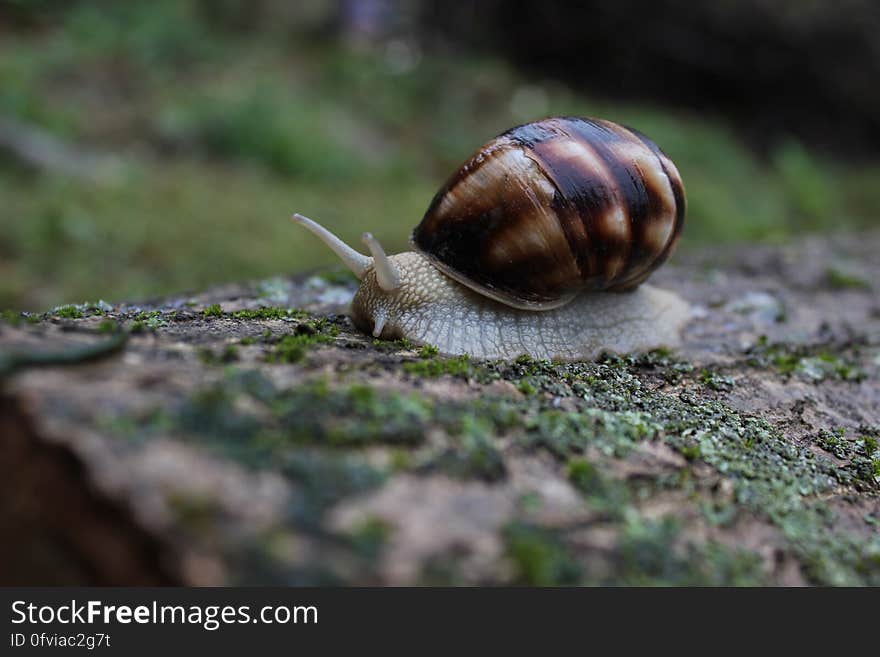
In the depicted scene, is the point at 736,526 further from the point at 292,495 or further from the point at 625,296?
the point at 625,296

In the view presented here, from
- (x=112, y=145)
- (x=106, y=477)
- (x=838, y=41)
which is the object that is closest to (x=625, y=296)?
(x=106, y=477)

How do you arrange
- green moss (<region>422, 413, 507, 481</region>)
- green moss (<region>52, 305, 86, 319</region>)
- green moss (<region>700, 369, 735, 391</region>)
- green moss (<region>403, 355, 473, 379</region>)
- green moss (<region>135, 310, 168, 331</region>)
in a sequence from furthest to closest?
green moss (<region>700, 369, 735, 391</region>), green moss (<region>52, 305, 86, 319</region>), green moss (<region>135, 310, 168, 331</region>), green moss (<region>403, 355, 473, 379</region>), green moss (<region>422, 413, 507, 481</region>)

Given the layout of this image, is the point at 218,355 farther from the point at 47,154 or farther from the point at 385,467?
the point at 47,154

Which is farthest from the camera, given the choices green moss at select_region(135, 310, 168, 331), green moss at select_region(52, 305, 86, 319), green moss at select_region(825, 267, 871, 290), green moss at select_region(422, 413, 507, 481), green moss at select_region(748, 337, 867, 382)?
green moss at select_region(825, 267, 871, 290)

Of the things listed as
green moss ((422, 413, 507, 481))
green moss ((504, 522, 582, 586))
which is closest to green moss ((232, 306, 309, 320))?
green moss ((422, 413, 507, 481))

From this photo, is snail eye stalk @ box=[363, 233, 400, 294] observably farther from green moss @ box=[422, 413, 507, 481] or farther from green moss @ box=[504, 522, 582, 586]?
green moss @ box=[504, 522, 582, 586]
